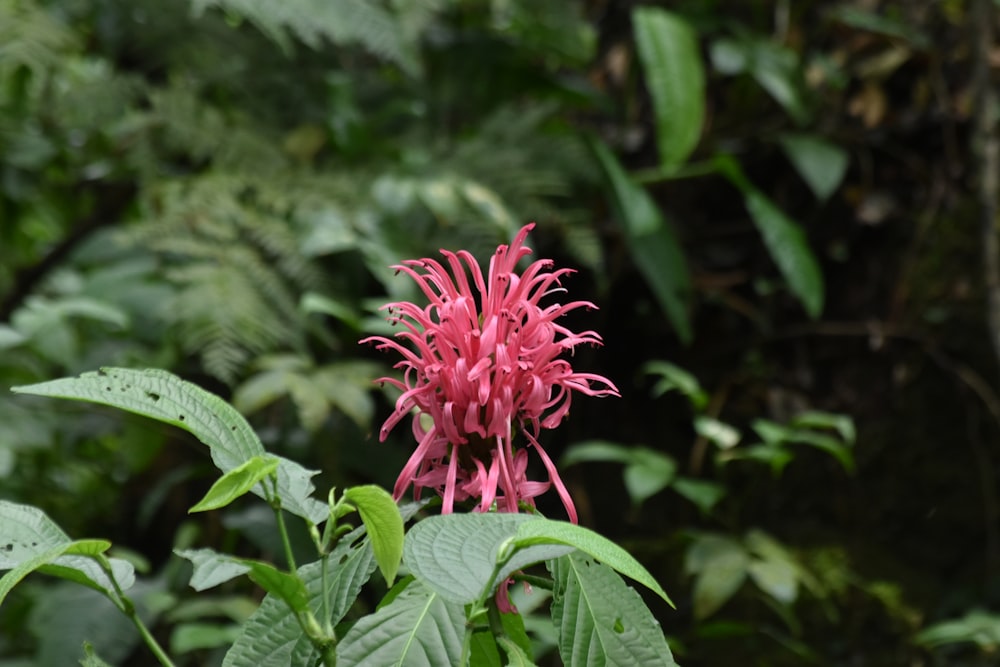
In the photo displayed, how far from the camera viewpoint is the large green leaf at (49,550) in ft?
1.90

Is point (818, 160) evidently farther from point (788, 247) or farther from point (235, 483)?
point (235, 483)

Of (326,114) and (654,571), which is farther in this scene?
(326,114)

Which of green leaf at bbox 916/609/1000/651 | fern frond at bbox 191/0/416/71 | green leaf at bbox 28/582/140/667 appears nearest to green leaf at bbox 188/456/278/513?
green leaf at bbox 28/582/140/667

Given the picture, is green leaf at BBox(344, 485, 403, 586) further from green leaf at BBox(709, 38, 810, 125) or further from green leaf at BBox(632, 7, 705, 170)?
green leaf at BBox(709, 38, 810, 125)

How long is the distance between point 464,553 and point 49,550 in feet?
0.84

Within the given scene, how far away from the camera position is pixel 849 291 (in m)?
2.32

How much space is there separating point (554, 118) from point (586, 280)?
0.49 metres

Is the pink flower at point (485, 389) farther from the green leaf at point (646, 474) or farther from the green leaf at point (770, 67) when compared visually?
the green leaf at point (770, 67)

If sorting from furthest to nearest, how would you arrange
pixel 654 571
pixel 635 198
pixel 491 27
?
pixel 491 27
pixel 635 198
pixel 654 571

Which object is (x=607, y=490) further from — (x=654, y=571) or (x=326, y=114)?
(x=326, y=114)

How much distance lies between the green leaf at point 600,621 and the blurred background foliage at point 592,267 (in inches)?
39.3

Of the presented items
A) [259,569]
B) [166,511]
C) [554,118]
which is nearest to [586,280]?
[554,118]

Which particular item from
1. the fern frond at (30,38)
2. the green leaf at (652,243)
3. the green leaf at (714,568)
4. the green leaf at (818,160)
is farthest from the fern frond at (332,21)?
the green leaf at (714,568)

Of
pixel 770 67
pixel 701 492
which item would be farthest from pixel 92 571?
pixel 770 67
